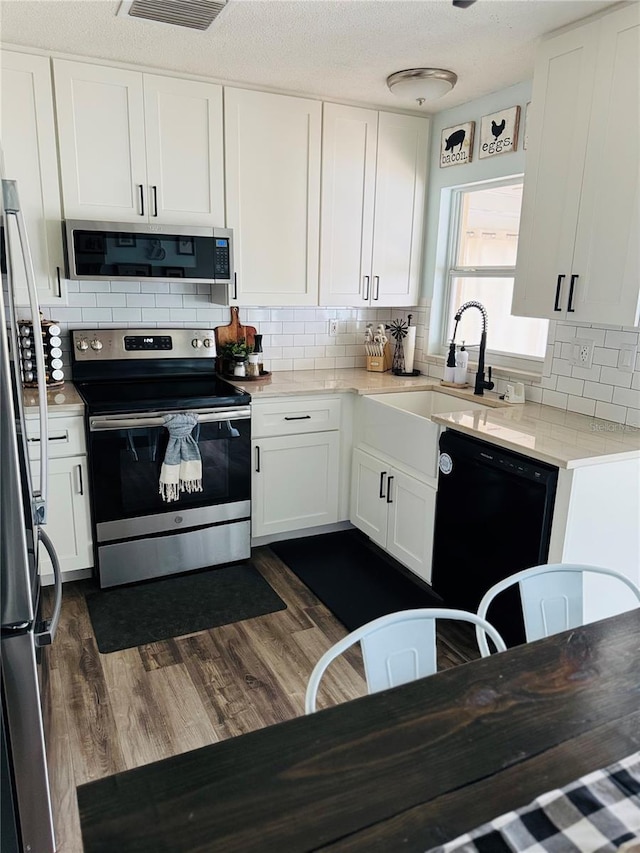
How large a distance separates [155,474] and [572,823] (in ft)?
7.78

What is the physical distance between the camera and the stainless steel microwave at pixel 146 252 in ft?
9.26

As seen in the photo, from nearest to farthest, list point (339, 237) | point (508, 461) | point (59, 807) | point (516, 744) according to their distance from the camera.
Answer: point (516, 744) < point (59, 807) < point (508, 461) < point (339, 237)

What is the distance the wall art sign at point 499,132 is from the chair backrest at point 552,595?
2.34 meters

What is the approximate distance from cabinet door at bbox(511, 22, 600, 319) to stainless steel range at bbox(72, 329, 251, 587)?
1.45m

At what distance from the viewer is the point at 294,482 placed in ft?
10.9

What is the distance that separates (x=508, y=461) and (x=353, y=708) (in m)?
1.42

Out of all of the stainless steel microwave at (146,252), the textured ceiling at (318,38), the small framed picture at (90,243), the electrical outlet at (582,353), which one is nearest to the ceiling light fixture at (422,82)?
the textured ceiling at (318,38)

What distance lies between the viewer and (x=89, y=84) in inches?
109

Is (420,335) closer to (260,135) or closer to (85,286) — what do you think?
(260,135)

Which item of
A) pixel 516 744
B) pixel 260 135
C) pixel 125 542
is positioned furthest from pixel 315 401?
pixel 516 744

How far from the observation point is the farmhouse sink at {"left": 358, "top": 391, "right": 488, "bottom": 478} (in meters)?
2.79

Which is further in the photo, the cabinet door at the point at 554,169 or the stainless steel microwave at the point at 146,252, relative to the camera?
the stainless steel microwave at the point at 146,252

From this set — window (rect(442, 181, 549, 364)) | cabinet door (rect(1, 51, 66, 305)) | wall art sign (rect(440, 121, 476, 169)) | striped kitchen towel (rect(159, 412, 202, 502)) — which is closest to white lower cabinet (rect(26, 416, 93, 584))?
striped kitchen towel (rect(159, 412, 202, 502))

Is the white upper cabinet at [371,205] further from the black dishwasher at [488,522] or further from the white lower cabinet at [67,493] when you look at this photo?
the white lower cabinet at [67,493]
